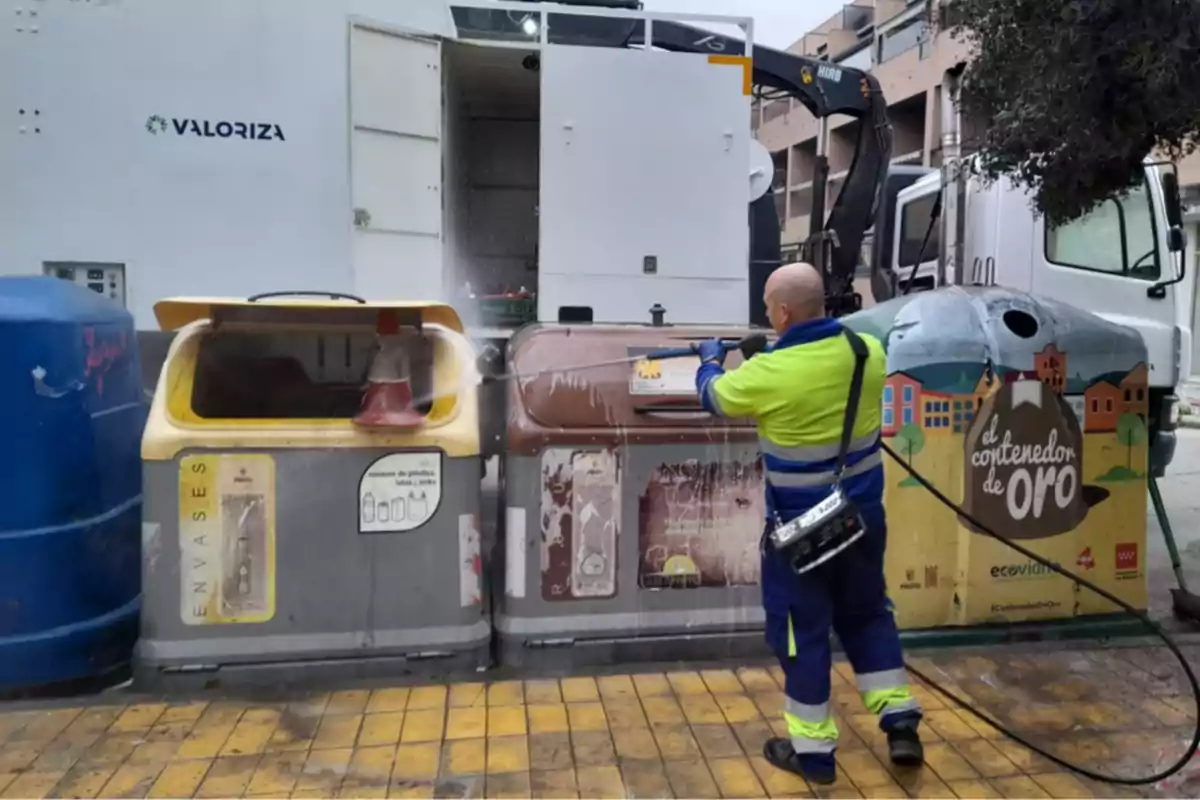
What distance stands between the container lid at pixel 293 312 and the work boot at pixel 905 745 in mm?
2289

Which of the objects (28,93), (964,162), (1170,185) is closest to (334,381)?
(28,93)

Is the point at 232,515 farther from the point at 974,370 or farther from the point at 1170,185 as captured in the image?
the point at 1170,185

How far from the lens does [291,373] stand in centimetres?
471

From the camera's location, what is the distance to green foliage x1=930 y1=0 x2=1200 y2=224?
3393 millimetres

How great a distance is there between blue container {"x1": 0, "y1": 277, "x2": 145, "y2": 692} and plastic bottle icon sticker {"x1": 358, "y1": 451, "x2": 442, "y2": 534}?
1.16 metres

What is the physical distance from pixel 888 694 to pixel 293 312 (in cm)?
269

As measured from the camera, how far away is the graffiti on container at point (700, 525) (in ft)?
12.8

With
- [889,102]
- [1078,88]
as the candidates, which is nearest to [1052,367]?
[1078,88]

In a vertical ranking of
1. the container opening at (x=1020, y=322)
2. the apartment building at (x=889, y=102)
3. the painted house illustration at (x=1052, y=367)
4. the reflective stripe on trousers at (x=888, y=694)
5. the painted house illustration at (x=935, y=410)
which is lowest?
the reflective stripe on trousers at (x=888, y=694)

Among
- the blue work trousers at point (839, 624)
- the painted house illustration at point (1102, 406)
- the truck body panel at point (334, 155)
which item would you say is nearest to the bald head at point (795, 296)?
the blue work trousers at point (839, 624)

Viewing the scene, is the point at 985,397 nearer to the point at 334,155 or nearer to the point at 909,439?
the point at 909,439

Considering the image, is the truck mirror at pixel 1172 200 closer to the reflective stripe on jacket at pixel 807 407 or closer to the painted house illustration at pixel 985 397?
the painted house illustration at pixel 985 397

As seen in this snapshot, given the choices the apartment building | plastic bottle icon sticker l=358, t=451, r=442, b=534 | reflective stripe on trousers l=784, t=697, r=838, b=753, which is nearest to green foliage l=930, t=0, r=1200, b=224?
reflective stripe on trousers l=784, t=697, r=838, b=753

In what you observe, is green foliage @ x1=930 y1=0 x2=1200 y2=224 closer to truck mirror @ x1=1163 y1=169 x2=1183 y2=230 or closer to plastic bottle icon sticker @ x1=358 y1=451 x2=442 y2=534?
plastic bottle icon sticker @ x1=358 y1=451 x2=442 y2=534
